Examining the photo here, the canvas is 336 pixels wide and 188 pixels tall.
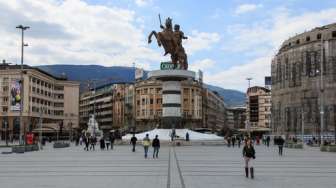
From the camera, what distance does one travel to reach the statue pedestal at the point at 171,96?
6844cm

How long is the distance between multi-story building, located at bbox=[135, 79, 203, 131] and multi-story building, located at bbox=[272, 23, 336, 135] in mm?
49413

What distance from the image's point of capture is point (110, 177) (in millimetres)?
21422

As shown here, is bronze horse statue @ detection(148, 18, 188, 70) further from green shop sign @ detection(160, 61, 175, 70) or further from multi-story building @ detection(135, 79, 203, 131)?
multi-story building @ detection(135, 79, 203, 131)

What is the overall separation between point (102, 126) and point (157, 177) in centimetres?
17914

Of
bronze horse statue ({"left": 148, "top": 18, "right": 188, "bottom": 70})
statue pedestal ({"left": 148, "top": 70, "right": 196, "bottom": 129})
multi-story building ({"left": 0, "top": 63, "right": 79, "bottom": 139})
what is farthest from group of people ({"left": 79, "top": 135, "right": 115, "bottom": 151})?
multi-story building ({"left": 0, "top": 63, "right": 79, "bottom": 139})

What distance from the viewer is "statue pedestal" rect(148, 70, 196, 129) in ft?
225

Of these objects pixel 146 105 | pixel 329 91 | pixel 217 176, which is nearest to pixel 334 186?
pixel 217 176

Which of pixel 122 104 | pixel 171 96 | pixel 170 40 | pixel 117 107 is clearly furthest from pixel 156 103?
pixel 171 96

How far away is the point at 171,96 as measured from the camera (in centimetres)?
6881

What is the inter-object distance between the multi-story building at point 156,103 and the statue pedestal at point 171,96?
81.6 meters

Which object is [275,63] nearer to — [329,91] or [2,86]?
[329,91]

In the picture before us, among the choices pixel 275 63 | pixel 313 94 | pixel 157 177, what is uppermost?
pixel 275 63

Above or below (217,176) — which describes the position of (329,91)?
above

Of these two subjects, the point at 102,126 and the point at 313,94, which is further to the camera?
the point at 102,126
